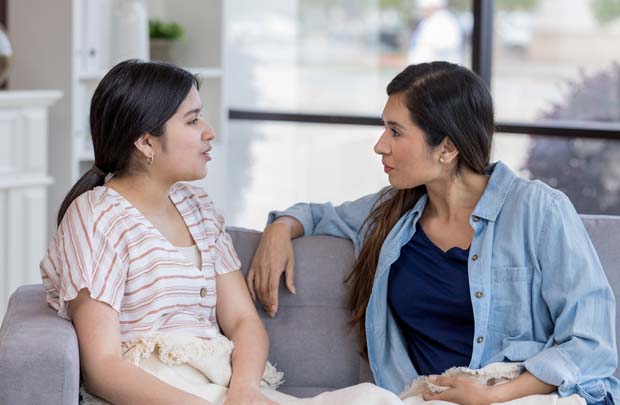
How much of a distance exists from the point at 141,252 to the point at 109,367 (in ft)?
0.79

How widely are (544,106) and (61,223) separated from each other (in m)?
2.91

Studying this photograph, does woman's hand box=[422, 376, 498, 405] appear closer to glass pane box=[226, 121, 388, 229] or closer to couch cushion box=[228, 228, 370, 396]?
couch cushion box=[228, 228, 370, 396]

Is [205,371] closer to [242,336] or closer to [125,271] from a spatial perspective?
[242,336]

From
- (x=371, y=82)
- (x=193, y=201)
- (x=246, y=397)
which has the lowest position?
(x=246, y=397)

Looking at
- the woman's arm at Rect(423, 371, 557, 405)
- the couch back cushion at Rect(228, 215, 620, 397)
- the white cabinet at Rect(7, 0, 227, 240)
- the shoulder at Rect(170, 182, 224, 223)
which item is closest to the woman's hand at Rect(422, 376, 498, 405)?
the woman's arm at Rect(423, 371, 557, 405)

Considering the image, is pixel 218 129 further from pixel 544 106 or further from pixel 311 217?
pixel 311 217

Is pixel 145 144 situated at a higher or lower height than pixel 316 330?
higher

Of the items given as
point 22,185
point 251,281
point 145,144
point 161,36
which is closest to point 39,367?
point 145,144

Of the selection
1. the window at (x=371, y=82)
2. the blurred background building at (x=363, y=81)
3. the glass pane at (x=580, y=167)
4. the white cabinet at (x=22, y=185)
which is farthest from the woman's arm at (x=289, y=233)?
the glass pane at (x=580, y=167)

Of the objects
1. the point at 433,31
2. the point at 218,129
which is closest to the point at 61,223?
the point at 218,129

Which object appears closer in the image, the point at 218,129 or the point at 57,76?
the point at 57,76

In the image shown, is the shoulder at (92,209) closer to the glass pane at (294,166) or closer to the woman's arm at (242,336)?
the woman's arm at (242,336)

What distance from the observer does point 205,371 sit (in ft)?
6.73

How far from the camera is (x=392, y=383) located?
2211 mm
